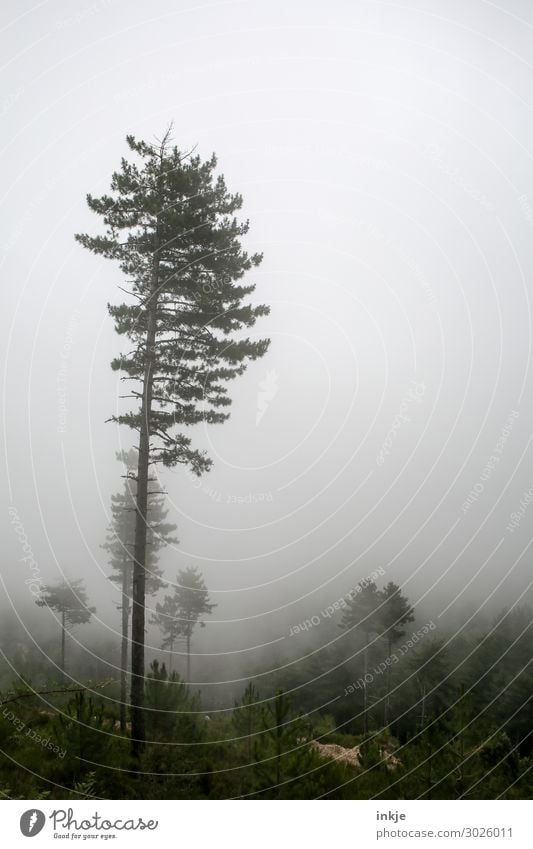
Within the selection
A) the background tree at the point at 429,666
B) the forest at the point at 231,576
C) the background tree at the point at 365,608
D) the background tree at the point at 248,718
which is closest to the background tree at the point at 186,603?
the forest at the point at 231,576

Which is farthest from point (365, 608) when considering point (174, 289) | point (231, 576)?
point (231, 576)

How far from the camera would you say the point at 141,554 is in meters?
10.1

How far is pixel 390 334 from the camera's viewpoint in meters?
113

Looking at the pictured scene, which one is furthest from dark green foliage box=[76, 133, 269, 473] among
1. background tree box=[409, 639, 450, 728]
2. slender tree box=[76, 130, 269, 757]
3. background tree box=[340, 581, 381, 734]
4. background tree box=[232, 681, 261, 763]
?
background tree box=[409, 639, 450, 728]

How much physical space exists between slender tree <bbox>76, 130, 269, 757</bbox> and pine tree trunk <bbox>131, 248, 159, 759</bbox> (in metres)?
0.03

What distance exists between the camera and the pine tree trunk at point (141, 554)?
9.71 m

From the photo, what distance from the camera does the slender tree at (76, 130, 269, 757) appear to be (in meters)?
10.6

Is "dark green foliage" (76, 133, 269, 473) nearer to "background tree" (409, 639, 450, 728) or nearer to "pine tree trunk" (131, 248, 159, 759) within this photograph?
"pine tree trunk" (131, 248, 159, 759)

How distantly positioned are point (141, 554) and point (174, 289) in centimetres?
636

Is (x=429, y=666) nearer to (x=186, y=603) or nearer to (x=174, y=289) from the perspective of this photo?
(x=186, y=603)

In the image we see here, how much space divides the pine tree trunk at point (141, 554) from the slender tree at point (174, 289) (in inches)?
1.3

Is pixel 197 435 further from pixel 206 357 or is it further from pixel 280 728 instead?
pixel 280 728

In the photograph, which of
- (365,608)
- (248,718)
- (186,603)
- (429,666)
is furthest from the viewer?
(186,603)
